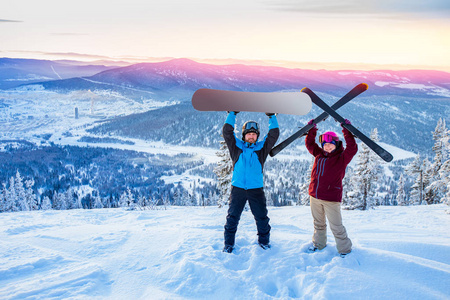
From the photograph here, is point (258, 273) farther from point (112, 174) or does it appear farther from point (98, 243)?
point (112, 174)

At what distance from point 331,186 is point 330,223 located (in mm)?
689

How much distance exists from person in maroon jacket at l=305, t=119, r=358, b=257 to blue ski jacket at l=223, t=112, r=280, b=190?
972mm

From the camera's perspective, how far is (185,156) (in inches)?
7303

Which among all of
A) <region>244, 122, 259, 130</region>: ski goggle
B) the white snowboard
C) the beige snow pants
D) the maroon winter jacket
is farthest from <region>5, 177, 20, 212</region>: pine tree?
the maroon winter jacket

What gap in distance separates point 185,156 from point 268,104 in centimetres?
18253

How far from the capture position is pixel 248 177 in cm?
482

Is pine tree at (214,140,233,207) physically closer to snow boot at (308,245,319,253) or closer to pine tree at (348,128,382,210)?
pine tree at (348,128,382,210)

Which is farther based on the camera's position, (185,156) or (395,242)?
(185,156)

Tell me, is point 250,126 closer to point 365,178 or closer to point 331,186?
point 331,186

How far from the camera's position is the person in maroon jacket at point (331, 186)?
4.63 m

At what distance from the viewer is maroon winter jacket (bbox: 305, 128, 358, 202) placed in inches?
183

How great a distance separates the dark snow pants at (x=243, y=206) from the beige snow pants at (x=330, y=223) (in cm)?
96

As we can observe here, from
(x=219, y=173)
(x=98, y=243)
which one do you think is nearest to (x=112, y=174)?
(x=219, y=173)

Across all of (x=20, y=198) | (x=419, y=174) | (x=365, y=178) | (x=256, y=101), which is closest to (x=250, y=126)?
(x=256, y=101)
